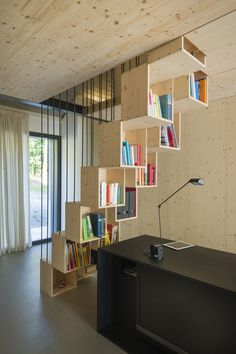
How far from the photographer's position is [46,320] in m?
2.58

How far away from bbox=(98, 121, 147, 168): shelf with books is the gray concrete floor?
1.65 m

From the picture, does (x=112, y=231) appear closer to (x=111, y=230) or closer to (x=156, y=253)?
(x=111, y=230)

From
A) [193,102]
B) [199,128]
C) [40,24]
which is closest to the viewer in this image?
[40,24]

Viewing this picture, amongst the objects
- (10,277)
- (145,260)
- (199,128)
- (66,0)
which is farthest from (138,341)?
(199,128)

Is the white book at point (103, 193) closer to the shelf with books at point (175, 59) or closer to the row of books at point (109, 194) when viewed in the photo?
the row of books at point (109, 194)

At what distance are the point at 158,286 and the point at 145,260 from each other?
30 cm

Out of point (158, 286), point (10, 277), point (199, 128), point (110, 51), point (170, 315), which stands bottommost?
point (10, 277)

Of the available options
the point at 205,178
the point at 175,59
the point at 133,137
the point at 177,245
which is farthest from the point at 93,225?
the point at 205,178

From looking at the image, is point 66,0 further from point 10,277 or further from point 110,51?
point 10,277

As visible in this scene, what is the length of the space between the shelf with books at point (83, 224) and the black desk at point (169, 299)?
16.9 inches

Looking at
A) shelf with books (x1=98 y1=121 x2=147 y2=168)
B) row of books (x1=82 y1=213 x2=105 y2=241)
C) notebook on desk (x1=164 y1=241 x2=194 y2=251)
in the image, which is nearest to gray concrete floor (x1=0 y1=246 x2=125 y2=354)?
row of books (x1=82 y1=213 x2=105 y2=241)

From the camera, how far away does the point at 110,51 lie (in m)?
2.41

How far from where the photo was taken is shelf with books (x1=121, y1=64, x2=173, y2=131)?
2.33 m

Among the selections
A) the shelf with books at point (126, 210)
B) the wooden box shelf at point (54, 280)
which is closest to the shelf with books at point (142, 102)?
the shelf with books at point (126, 210)
